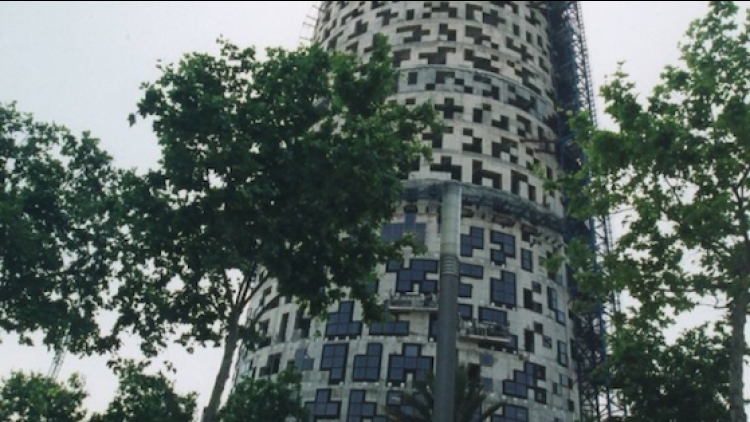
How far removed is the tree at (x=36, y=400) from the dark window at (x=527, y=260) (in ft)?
101

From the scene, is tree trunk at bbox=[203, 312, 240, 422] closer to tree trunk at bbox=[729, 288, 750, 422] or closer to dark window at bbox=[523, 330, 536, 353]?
tree trunk at bbox=[729, 288, 750, 422]

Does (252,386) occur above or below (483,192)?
below

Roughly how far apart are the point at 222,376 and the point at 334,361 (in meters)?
20.2

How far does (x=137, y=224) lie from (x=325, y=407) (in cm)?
2078

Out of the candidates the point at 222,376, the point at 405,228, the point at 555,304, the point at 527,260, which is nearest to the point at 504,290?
the point at 527,260

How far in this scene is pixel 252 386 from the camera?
29.6 m

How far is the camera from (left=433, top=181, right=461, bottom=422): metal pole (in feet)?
42.2

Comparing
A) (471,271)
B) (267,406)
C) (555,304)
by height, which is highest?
(471,271)

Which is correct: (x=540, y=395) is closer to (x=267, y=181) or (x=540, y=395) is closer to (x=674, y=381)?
(x=674, y=381)

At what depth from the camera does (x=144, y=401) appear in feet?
91.4

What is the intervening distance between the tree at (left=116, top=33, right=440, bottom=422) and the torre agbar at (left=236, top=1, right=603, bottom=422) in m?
12.4

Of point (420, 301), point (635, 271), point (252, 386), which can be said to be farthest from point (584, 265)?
point (420, 301)

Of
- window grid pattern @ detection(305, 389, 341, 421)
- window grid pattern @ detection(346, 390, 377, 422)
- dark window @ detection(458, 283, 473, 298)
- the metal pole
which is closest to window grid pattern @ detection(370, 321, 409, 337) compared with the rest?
window grid pattern @ detection(346, 390, 377, 422)

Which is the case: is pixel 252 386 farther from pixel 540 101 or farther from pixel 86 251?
pixel 540 101
